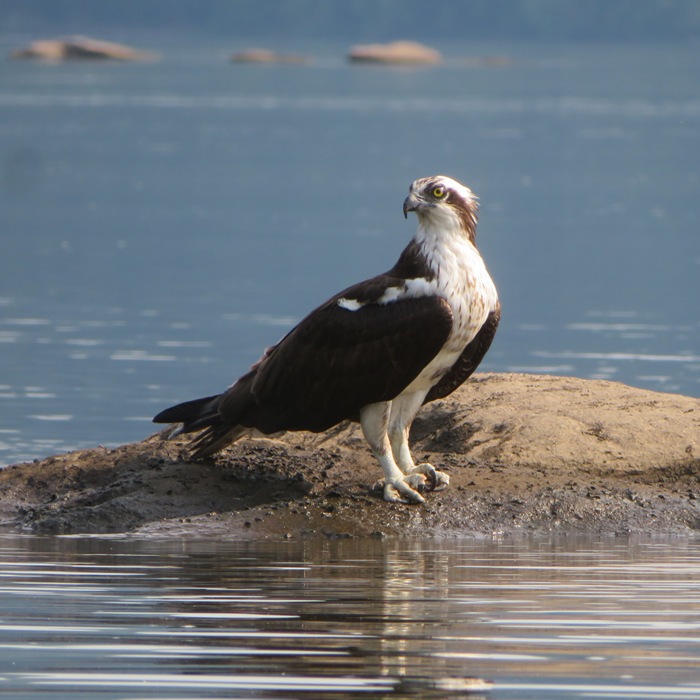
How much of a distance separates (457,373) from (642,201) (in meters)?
31.3

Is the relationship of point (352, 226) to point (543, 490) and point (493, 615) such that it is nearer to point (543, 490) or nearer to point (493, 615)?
point (543, 490)

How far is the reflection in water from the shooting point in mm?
5902

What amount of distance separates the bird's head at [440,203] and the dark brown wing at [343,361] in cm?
39

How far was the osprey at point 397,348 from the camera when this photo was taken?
8.80m

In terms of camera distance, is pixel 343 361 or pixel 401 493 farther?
pixel 401 493

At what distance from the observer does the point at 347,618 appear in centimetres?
693

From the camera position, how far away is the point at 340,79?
11969cm

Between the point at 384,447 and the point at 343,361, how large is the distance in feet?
1.55

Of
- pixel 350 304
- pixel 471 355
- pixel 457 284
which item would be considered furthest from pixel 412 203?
pixel 471 355

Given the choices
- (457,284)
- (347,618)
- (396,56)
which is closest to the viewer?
(347,618)

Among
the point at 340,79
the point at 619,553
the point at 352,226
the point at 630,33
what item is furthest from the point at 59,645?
the point at 630,33

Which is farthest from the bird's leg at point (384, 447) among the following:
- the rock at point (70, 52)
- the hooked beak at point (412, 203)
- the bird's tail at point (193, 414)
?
the rock at point (70, 52)

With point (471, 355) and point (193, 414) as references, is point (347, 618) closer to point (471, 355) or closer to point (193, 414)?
point (471, 355)

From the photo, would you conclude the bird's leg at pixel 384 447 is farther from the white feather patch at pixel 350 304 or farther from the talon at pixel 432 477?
the white feather patch at pixel 350 304
